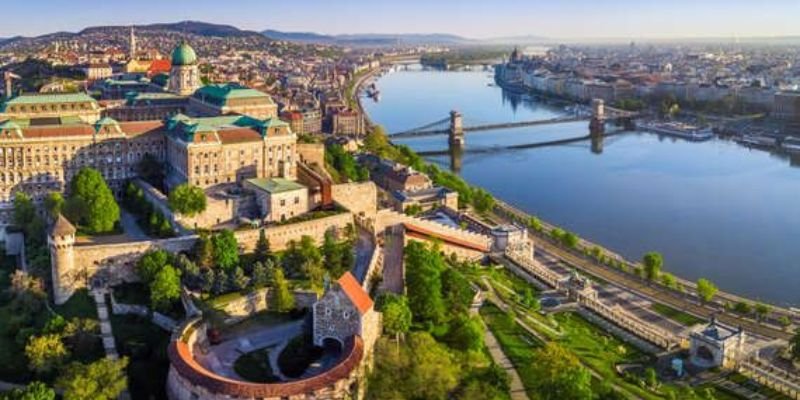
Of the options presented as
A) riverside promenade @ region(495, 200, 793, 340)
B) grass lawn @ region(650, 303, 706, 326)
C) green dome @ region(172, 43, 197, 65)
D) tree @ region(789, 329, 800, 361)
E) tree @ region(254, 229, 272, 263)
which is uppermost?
green dome @ region(172, 43, 197, 65)

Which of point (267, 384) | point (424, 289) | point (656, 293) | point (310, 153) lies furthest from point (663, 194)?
point (267, 384)

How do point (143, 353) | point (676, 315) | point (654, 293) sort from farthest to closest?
point (654, 293)
point (676, 315)
point (143, 353)

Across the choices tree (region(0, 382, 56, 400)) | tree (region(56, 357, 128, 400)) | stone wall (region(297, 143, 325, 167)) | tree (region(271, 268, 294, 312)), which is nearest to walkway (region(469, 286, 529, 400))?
tree (region(271, 268, 294, 312))

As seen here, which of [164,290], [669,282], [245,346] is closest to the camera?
[245,346]

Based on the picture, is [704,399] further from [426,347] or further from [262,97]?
[262,97]

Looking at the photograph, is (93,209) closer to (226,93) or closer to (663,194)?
(226,93)

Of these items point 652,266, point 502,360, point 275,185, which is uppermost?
point 275,185

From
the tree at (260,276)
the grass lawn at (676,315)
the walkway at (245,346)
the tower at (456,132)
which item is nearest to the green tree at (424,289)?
the walkway at (245,346)

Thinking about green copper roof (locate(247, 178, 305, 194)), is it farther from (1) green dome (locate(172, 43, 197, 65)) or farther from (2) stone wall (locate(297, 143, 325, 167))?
(1) green dome (locate(172, 43, 197, 65))
